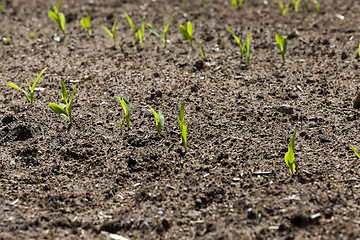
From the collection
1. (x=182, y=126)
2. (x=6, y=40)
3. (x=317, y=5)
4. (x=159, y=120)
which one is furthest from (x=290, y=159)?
(x=6, y=40)

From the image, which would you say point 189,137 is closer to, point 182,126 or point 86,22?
point 182,126

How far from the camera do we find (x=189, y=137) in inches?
95.6

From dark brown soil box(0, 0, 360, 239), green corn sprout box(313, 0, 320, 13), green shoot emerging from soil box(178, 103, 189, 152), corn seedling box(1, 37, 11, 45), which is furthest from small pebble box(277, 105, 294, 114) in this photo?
corn seedling box(1, 37, 11, 45)

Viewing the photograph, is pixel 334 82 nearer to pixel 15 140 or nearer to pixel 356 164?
pixel 356 164

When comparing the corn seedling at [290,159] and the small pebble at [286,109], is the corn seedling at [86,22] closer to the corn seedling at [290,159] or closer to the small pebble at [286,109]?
the small pebble at [286,109]

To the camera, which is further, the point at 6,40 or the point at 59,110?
the point at 6,40

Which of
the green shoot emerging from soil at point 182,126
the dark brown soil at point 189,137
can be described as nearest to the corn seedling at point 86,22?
the dark brown soil at point 189,137

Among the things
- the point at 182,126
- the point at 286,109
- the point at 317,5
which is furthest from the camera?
the point at 317,5

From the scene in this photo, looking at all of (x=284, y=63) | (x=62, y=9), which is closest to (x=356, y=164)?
(x=284, y=63)

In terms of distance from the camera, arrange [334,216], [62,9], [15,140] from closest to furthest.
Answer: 1. [334,216]
2. [15,140]
3. [62,9]

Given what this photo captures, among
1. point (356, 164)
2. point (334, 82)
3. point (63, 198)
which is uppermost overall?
point (334, 82)

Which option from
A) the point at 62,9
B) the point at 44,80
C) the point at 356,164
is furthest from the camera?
the point at 62,9

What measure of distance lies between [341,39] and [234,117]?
1.45 meters

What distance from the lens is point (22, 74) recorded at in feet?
10.4
